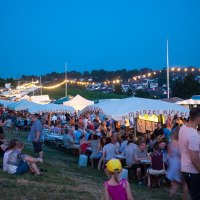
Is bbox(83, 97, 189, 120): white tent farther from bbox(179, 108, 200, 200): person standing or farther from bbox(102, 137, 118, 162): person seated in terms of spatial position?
bbox(179, 108, 200, 200): person standing

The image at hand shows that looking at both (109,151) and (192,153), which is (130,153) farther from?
(192,153)

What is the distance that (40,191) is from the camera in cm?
928

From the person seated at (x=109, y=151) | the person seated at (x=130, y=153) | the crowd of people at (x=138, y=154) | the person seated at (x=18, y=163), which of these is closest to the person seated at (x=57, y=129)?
the crowd of people at (x=138, y=154)

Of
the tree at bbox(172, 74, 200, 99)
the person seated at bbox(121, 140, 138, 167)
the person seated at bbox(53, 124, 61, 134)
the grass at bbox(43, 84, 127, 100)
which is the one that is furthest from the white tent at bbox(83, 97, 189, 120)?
the grass at bbox(43, 84, 127, 100)

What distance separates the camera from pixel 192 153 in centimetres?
580

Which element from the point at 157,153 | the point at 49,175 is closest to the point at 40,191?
the point at 49,175

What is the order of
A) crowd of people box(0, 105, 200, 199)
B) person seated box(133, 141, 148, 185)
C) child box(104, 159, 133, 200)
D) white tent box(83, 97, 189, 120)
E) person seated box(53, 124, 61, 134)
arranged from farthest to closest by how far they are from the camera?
person seated box(53, 124, 61, 134), white tent box(83, 97, 189, 120), person seated box(133, 141, 148, 185), crowd of people box(0, 105, 200, 199), child box(104, 159, 133, 200)

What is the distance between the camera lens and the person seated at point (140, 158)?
1247 centimetres

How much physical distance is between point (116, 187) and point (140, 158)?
7080 millimetres

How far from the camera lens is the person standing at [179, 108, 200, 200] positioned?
19.0 ft

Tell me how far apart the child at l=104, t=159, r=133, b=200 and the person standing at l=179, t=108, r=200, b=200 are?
82cm

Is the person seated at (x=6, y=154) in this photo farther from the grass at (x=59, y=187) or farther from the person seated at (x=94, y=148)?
the person seated at (x=94, y=148)

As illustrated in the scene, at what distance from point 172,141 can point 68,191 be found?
9.67 ft

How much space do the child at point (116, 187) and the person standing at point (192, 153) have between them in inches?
32.4
